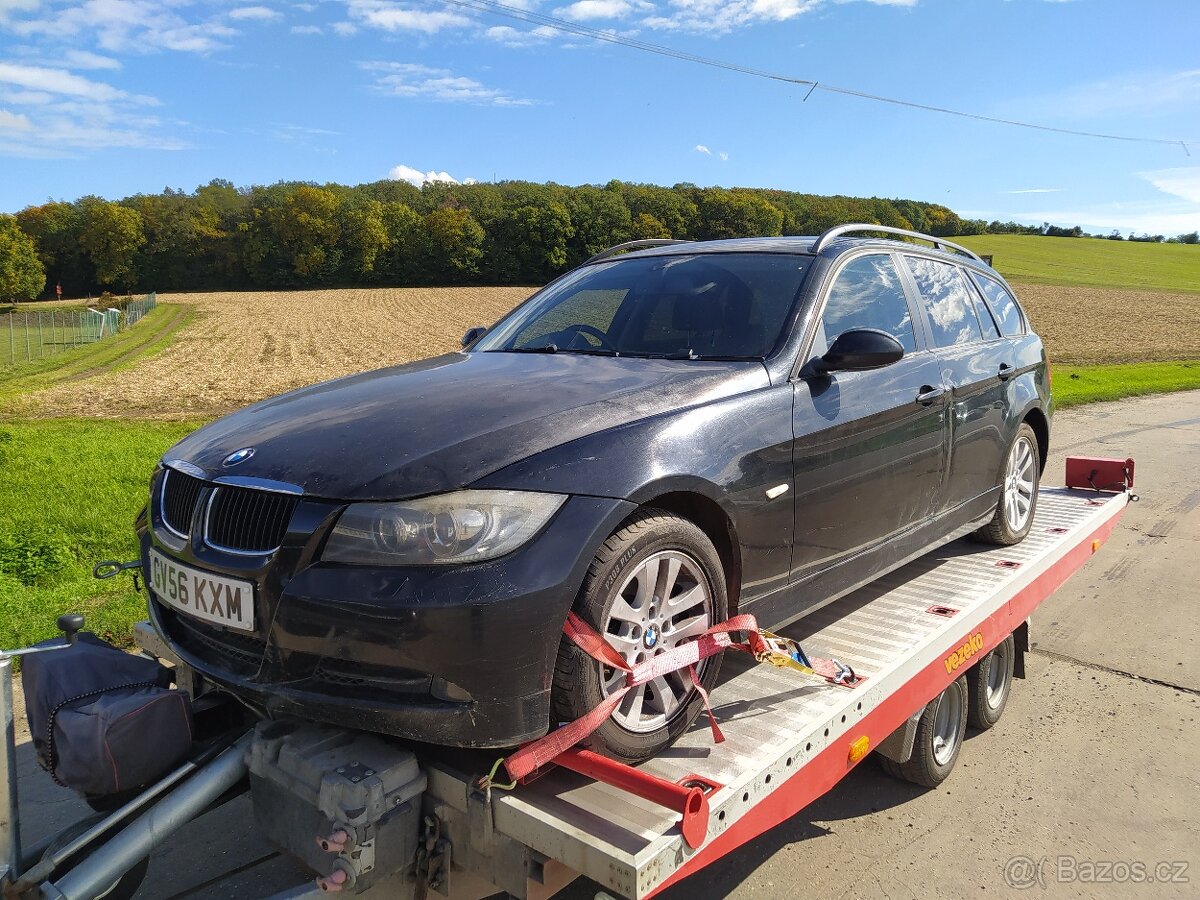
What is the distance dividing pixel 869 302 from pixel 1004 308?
182 cm

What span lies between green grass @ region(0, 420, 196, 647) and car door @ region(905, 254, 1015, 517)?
4.64 meters

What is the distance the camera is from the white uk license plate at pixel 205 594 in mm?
2400

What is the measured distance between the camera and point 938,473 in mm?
4062

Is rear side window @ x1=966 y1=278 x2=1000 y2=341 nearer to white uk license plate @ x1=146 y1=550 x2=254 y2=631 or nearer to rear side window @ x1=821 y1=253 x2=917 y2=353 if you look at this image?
rear side window @ x1=821 y1=253 x2=917 y2=353

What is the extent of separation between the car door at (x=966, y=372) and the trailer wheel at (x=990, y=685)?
2.42ft

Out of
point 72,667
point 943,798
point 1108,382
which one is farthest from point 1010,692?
point 1108,382

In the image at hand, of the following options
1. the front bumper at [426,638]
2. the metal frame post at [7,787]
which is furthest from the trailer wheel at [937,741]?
the metal frame post at [7,787]

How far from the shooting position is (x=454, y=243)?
80688mm

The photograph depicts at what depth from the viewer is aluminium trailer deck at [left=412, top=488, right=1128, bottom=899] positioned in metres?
2.17

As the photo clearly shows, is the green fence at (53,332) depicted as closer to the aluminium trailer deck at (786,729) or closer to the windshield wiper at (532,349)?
the windshield wiper at (532,349)

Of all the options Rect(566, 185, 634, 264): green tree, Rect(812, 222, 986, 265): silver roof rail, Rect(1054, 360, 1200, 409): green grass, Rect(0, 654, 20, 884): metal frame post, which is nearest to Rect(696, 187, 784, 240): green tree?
Rect(566, 185, 634, 264): green tree

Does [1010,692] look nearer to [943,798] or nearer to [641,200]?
[943,798]

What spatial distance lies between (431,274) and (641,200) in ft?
73.9

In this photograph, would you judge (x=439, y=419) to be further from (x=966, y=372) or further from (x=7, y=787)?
(x=966, y=372)
